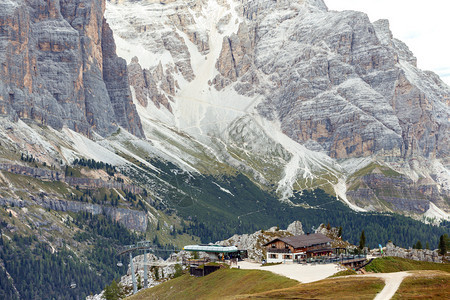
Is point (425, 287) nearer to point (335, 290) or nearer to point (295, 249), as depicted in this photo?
point (335, 290)

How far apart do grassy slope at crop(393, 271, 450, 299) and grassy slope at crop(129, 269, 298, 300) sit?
62.7 feet

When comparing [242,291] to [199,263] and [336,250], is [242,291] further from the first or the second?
[336,250]

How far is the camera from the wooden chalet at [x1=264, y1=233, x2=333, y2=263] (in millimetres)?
133250

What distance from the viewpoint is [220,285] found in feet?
374

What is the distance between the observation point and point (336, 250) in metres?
139

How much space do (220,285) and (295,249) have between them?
83.8 ft

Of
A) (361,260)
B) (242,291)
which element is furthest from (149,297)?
(361,260)

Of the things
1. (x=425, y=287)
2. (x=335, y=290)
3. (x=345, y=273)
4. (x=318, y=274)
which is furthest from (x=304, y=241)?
(x=425, y=287)

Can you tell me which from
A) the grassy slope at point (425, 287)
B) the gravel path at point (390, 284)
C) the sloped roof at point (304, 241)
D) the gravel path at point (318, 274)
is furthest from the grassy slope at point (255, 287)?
the sloped roof at point (304, 241)

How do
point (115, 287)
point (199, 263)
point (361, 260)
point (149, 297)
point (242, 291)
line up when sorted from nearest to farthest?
point (242, 291), point (361, 260), point (149, 297), point (199, 263), point (115, 287)

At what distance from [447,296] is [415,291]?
4480mm

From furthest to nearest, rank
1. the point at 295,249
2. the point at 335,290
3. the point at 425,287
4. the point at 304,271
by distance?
the point at 295,249 < the point at 304,271 < the point at 335,290 < the point at 425,287

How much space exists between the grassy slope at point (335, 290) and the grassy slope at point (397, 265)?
1997 centimetres

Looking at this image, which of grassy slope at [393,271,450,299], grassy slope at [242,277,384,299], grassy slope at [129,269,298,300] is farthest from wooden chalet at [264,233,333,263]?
grassy slope at [393,271,450,299]
